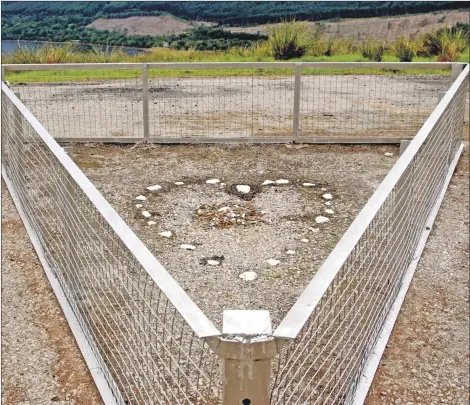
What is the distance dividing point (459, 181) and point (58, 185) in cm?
499

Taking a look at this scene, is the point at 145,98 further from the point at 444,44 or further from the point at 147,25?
the point at 147,25

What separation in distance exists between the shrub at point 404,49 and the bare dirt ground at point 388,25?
264 inches

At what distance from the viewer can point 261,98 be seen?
1391cm

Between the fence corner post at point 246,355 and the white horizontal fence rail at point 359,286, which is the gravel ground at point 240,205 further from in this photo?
the fence corner post at point 246,355

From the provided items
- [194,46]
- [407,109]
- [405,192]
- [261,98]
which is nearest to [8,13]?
[194,46]

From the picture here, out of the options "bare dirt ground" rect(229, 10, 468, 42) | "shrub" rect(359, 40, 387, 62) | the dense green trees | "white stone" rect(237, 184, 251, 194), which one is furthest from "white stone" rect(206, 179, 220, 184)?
"bare dirt ground" rect(229, 10, 468, 42)

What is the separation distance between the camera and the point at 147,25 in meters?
32.2

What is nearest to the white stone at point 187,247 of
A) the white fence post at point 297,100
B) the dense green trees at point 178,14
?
the white fence post at point 297,100

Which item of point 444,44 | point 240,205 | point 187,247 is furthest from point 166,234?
point 444,44

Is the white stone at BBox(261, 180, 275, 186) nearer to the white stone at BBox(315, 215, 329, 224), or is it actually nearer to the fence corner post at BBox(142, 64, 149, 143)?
the white stone at BBox(315, 215, 329, 224)

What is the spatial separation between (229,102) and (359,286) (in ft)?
28.5

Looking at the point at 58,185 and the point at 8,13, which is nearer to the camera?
the point at 58,185

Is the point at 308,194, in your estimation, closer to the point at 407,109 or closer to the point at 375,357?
the point at 375,357

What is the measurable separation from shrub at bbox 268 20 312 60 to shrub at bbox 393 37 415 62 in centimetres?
292
